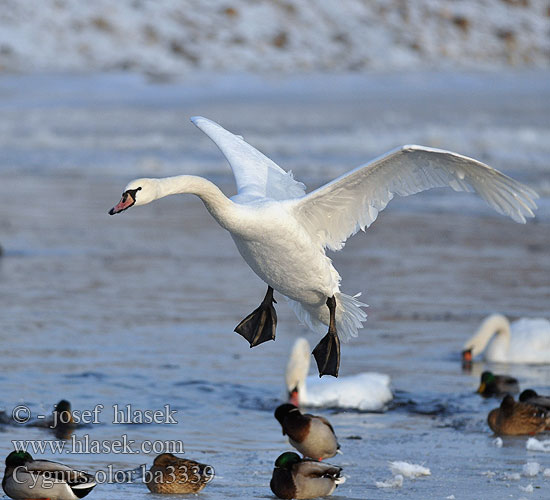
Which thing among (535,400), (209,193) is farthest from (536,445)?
(209,193)

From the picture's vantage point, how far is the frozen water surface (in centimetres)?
766

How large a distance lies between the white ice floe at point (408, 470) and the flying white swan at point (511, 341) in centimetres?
324

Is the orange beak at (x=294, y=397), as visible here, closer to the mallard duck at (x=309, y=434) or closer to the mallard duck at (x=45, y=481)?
the mallard duck at (x=309, y=434)

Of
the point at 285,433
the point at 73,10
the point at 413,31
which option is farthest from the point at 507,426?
the point at 413,31

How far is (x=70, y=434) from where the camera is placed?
793cm

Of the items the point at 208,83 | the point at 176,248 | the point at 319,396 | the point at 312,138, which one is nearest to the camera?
the point at 319,396

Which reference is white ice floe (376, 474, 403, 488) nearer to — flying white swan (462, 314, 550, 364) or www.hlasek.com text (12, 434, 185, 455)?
www.hlasek.com text (12, 434, 185, 455)

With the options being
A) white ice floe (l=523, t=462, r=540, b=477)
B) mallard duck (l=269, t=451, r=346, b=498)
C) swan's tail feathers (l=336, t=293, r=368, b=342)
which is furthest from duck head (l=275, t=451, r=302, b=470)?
swan's tail feathers (l=336, t=293, r=368, b=342)

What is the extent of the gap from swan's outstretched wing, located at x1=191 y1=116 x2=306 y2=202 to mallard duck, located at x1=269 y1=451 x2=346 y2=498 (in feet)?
5.62

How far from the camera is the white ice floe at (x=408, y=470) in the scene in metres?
7.08

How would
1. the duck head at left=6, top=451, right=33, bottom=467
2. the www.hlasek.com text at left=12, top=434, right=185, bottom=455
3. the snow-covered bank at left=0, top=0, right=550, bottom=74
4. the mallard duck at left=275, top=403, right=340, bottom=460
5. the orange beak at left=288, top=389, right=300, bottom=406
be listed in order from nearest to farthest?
the duck head at left=6, top=451, right=33, bottom=467, the mallard duck at left=275, top=403, right=340, bottom=460, the www.hlasek.com text at left=12, top=434, right=185, bottom=455, the orange beak at left=288, top=389, right=300, bottom=406, the snow-covered bank at left=0, top=0, right=550, bottom=74

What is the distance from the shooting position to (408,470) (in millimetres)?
7086

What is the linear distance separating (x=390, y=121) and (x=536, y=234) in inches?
721

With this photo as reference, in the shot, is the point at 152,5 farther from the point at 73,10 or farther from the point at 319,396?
the point at 319,396
